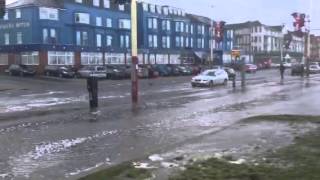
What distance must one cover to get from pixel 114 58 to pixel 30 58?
51.3 feet

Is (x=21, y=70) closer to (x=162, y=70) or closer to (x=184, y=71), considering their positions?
(x=162, y=70)

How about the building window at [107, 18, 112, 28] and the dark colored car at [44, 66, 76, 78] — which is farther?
the building window at [107, 18, 112, 28]

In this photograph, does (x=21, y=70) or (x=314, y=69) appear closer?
(x=21, y=70)

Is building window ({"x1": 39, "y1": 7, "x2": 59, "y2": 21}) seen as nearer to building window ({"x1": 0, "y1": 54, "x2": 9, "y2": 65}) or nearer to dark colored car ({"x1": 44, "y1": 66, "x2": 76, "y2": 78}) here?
dark colored car ({"x1": 44, "y1": 66, "x2": 76, "y2": 78})

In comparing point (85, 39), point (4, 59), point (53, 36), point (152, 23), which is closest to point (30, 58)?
point (53, 36)

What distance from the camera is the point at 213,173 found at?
8805mm

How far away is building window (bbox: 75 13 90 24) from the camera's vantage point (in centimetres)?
8106

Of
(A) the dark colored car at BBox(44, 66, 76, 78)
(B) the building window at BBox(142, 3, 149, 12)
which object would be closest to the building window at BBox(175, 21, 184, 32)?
(B) the building window at BBox(142, 3, 149, 12)

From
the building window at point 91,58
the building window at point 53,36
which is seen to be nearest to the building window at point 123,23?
the building window at point 91,58

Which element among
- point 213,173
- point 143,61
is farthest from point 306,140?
point 143,61

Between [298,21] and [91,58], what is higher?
[298,21]

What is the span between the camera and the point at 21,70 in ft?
232

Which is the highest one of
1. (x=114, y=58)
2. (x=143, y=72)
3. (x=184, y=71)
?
(x=114, y=58)

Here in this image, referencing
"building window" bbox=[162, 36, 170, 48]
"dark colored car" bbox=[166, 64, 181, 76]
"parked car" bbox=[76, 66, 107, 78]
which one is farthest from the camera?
"building window" bbox=[162, 36, 170, 48]
